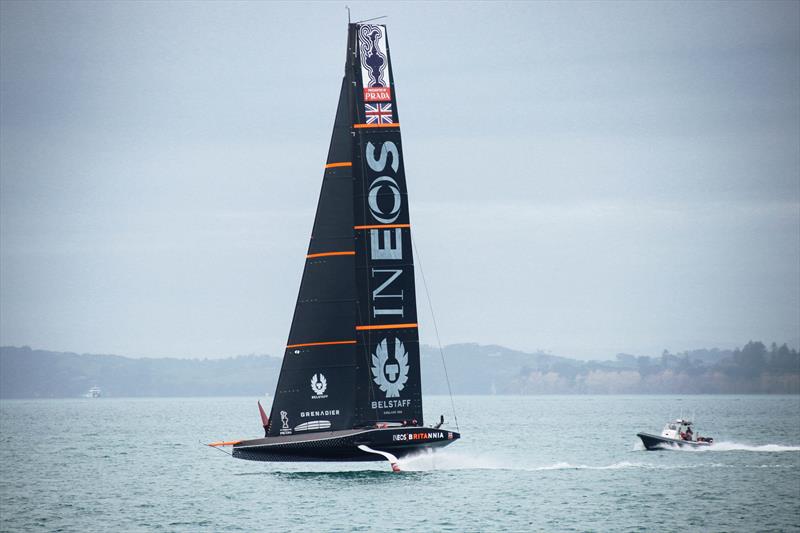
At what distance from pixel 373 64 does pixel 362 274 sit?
847cm

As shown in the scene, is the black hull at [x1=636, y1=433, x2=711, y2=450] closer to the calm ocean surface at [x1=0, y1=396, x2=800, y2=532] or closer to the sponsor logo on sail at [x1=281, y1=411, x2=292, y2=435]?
the calm ocean surface at [x1=0, y1=396, x2=800, y2=532]

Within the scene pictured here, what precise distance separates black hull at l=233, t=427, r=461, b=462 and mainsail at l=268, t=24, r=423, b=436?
4.24ft

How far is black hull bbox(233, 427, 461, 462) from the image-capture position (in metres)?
45.1

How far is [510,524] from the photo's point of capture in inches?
1533

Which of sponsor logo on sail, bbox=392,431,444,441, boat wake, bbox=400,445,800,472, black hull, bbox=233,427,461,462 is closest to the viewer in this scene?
black hull, bbox=233,427,461,462

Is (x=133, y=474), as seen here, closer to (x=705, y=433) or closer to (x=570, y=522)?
Result: (x=570, y=522)

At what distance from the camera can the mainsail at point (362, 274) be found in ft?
153

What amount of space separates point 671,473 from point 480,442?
28.7 metres

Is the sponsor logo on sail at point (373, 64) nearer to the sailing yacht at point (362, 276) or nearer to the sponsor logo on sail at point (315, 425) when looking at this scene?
the sailing yacht at point (362, 276)

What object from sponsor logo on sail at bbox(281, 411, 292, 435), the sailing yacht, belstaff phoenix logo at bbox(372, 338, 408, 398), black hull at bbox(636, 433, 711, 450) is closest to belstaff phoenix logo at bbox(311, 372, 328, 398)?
the sailing yacht

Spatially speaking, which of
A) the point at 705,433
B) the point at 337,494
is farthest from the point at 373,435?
the point at 705,433

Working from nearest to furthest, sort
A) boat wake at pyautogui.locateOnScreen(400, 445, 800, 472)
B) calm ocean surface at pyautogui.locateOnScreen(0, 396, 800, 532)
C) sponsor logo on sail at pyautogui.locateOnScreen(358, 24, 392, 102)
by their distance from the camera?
calm ocean surface at pyautogui.locateOnScreen(0, 396, 800, 532) → sponsor logo on sail at pyautogui.locateOnScreen(358, 24, 392, 102) → boat wake at pyautogui.locateOnScreen(400, 445, 800, 472)

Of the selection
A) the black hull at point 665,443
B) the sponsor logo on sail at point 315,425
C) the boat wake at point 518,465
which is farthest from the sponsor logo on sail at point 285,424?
the black hull at point 665,443

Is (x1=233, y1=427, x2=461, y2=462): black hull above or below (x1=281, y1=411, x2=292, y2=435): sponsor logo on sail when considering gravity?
below
